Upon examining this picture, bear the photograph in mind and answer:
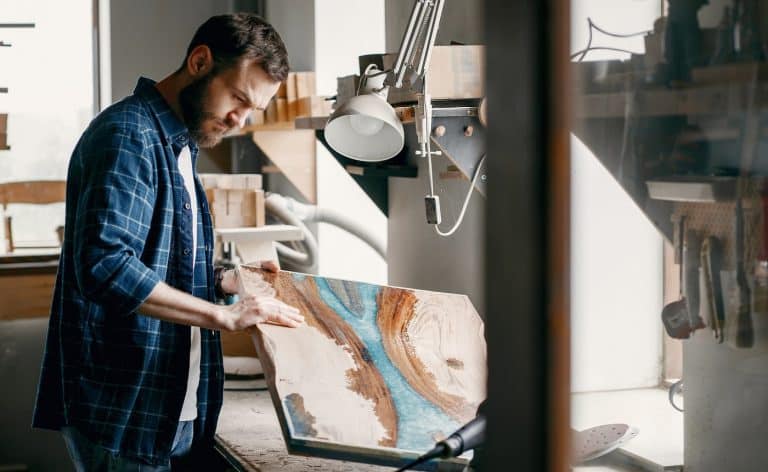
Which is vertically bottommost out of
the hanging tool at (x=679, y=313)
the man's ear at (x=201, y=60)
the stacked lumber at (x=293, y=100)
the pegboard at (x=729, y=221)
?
the hanging tool at (x=679, y=313)

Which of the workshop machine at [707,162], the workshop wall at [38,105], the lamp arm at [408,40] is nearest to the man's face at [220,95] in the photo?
the lamp arm at [408,40]

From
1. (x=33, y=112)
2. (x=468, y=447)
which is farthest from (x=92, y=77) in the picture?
(x=468, y=447)

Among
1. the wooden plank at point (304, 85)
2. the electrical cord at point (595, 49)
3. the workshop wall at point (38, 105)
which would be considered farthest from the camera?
the workshop wall at point (38, 105)

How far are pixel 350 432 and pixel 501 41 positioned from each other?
3.20ft

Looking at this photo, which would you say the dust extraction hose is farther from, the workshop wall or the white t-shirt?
the white t-shirt

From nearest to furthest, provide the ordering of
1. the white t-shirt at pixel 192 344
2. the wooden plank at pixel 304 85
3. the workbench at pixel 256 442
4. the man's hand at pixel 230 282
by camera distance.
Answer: the workbench at pixel 256 442
the white t-shirt at pixel 192 344
the man's hand at pixel 230 282
the wooden plank at pixel 304 85

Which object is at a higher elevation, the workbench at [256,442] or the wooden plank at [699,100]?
the wooden plank at [699,100]

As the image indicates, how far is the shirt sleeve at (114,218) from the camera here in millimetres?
1628

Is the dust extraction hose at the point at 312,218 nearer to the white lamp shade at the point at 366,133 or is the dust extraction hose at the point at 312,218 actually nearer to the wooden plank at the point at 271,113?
the wooden plank at the point at 271,113

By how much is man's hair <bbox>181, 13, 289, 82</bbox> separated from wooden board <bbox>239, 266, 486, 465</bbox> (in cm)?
53

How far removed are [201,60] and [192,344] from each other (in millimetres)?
617

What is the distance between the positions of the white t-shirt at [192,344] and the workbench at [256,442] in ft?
0.52

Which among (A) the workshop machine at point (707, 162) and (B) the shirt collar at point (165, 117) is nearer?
(A) the workshop machine at point (707, 162)

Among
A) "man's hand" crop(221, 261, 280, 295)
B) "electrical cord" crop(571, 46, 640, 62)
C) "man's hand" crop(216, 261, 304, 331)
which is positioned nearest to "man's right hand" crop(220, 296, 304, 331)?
"man's hand" crop(216, 261, 304, 331)
